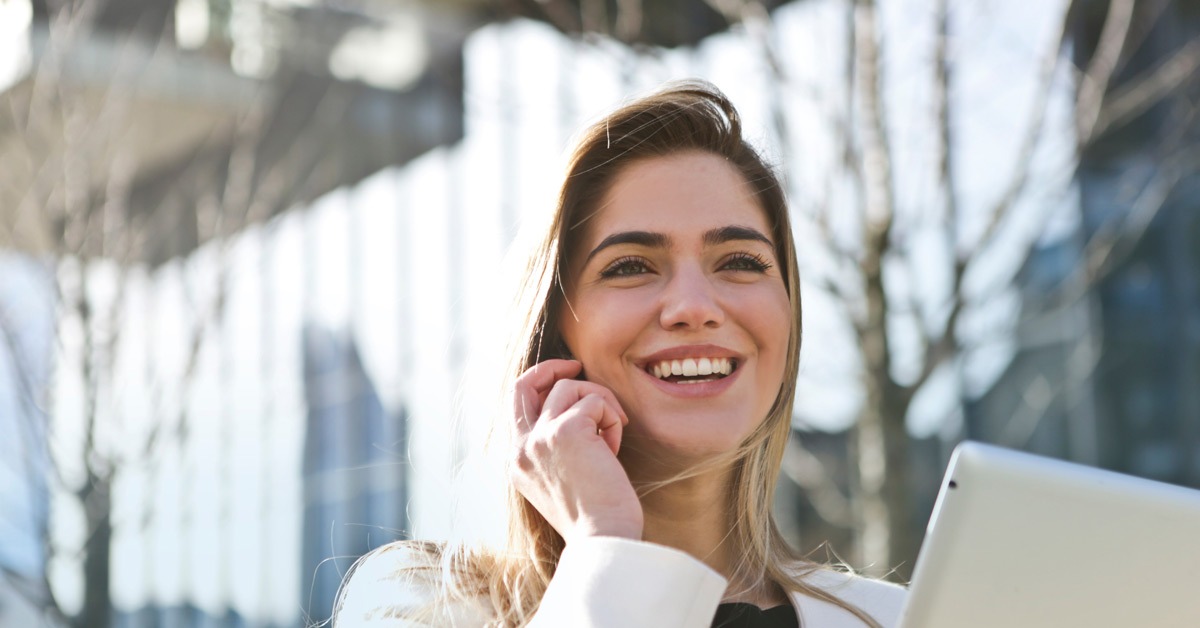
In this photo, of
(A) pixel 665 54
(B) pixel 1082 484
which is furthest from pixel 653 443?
(A) pixel 665 54

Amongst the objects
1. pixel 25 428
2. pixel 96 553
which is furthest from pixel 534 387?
pixel 96 553

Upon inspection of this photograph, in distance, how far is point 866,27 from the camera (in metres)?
4.52

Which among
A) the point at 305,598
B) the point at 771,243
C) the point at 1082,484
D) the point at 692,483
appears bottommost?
the point at 305,598

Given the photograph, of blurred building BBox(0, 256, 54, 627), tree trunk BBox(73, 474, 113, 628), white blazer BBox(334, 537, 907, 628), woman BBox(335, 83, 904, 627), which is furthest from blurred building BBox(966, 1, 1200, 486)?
white blazer BBox(334, 537, 907, 628)

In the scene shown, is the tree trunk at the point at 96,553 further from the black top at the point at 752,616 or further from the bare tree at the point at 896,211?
the black top at the point at 752,616

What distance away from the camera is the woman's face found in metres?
2.17

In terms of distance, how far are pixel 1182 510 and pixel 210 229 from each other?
22.3 feet

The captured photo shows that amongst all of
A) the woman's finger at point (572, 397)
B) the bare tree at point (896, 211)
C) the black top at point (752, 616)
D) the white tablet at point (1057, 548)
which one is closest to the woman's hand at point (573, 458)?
the woman's finger at point (572, 397)

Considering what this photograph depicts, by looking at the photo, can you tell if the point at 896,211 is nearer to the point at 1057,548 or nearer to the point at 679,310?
the point at 679,310

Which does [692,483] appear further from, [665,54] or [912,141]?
[665,54]

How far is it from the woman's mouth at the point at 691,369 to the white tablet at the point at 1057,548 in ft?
2.73

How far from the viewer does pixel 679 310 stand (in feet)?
7.05

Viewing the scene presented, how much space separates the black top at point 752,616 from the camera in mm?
2291

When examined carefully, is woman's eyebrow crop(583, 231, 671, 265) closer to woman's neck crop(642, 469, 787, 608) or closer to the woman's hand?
the woman's hand
